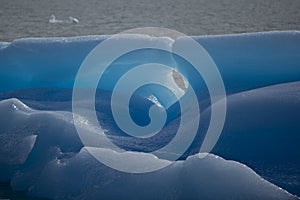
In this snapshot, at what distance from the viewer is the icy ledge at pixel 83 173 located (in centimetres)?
148

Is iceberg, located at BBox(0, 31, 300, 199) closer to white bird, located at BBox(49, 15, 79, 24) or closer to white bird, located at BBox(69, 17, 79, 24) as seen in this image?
white bird, located at BBox(49, 15, 79, 24)

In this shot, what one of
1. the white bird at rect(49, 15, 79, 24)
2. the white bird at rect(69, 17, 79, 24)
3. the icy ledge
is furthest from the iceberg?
the white bird at rect(69, 17, 79, 24)

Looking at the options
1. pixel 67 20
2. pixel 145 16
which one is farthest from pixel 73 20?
pixel 145 16

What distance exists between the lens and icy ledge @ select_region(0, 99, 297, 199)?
1.48 meters

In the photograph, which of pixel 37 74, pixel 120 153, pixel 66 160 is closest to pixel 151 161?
pixel 120 153

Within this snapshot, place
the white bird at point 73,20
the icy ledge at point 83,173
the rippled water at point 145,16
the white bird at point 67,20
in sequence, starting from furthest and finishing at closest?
1. the white bird at point 73,20
2. the white bird at point 67,20
3. the rippled water at point 145,16
4. the icy ledge at point 83,173

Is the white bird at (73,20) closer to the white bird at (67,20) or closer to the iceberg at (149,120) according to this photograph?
the white bird at (67,20)

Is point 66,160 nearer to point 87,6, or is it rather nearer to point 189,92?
point 189,92

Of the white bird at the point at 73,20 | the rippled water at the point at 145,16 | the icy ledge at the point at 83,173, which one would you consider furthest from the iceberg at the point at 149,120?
the white bird at the point at 73,20

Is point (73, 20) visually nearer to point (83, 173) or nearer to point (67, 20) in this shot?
point (67, 20)

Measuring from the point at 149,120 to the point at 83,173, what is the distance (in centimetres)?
55

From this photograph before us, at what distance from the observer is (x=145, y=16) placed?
727cm

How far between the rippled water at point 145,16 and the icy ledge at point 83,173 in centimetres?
327

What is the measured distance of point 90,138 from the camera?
1.85 metres
